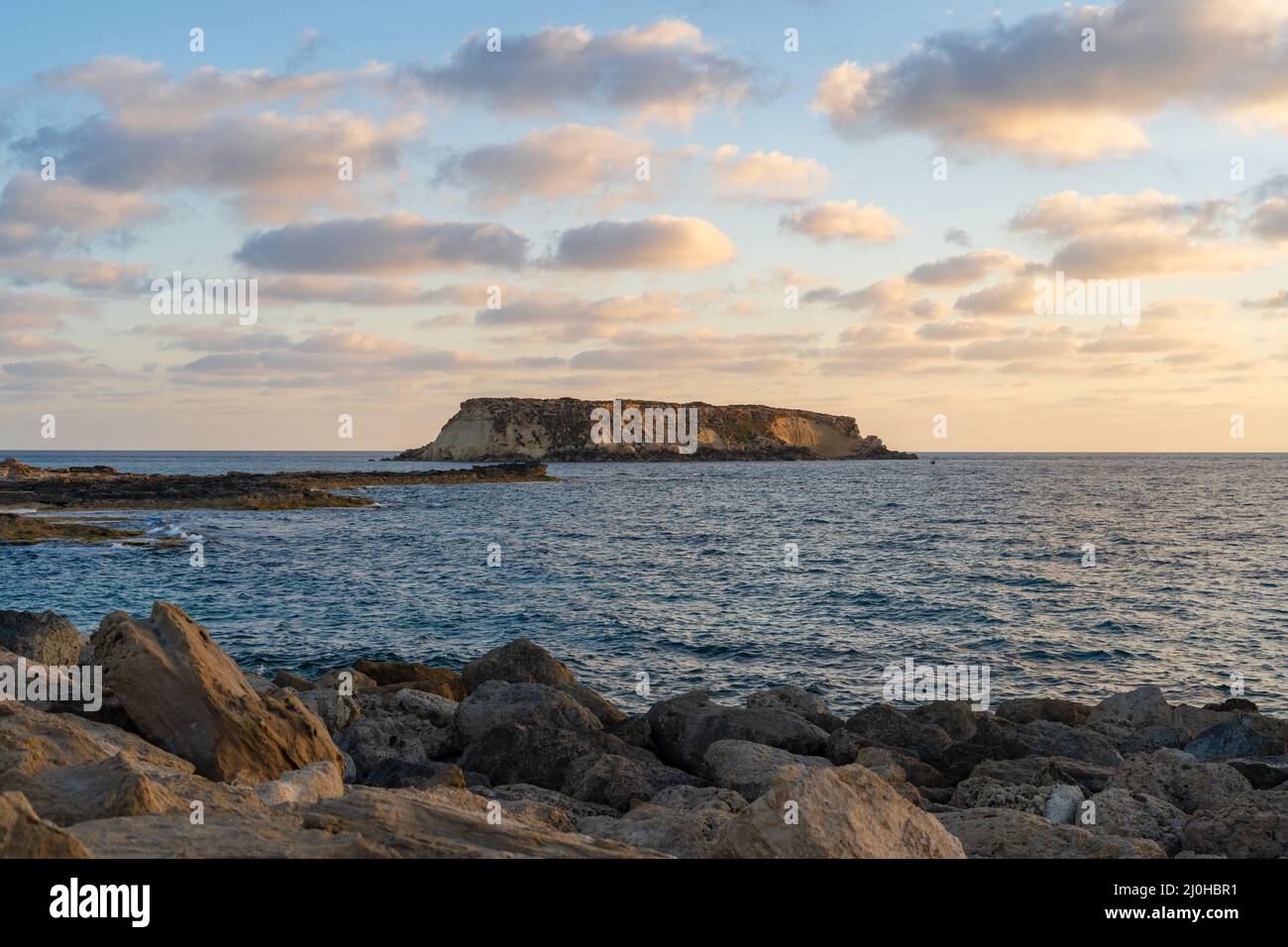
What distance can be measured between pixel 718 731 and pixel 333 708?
17.7 ft

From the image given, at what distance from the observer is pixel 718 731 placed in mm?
12805

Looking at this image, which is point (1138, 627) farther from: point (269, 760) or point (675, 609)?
point (269, 760)

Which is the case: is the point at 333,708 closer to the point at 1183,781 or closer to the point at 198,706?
the point at 198,706

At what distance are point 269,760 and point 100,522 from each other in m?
51.8

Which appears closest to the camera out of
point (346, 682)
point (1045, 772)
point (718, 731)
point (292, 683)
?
point (1045, 772)

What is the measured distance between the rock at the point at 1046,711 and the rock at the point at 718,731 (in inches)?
172

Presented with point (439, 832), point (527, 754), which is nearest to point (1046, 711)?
point (527, 754)

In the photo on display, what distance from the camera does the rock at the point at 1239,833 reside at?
7.73 m

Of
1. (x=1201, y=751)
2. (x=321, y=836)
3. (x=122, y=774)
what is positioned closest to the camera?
(x=321, y=836)

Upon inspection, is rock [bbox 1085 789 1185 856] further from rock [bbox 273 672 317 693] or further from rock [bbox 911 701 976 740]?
rock [bbox 273 672 317 693]

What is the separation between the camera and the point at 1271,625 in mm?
26219

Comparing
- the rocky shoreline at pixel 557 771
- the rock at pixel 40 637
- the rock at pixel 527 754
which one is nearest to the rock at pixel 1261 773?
the rocky shoreline at pixel 557 771

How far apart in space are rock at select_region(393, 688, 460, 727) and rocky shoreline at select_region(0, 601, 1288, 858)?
36 mm

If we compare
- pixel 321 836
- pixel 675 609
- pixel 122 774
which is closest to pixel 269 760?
pixel 122 774
